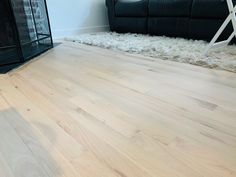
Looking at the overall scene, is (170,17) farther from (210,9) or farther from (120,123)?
(120,123)

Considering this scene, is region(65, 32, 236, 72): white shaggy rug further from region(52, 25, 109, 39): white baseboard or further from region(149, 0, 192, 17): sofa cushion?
region(52, 25, 109, 39): white baseboard

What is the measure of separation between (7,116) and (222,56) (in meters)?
1.44

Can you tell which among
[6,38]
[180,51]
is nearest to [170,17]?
[180,51]

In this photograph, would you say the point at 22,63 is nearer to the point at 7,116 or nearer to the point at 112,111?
the point at 7,116

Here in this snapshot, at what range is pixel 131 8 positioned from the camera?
2855mm

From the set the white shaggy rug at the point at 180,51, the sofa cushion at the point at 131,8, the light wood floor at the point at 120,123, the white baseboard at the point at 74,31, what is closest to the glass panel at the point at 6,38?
the light wood floor at the point at 120,123

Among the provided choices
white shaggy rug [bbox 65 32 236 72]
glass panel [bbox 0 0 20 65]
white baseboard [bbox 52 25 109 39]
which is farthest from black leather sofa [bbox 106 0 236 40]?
glass panel [bbox 0 0 20 65]

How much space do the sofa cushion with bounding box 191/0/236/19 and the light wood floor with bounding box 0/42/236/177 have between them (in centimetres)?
92

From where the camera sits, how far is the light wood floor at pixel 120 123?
658 mm

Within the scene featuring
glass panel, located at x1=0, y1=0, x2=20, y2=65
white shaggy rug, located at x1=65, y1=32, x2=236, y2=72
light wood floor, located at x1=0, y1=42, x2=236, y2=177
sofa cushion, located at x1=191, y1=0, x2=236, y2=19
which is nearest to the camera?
light wood floor, located at x1=0, y1=42, x2=236, y2=177

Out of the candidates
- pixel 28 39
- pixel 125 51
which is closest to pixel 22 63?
pixel 28 39

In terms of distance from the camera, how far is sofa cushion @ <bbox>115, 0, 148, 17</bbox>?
2.74 meters

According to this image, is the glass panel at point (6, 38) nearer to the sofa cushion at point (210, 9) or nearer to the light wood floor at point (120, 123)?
the light wood floor at point (120, 123)

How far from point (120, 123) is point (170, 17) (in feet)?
6.41
